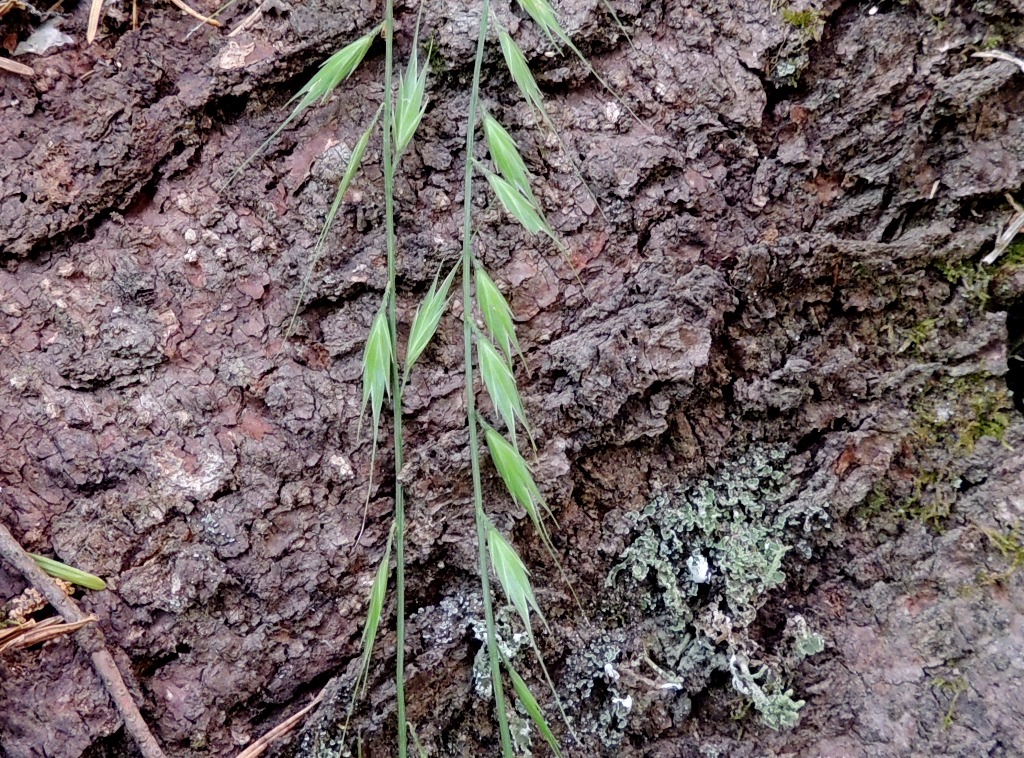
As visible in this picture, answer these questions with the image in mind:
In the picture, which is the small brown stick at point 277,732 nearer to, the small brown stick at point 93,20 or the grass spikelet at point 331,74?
the grass spikelet at point 331,74

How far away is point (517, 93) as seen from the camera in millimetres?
1187

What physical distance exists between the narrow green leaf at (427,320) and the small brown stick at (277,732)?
510mm

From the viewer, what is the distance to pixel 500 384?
1.09 metres

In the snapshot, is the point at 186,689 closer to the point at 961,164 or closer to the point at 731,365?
the point at 731,365

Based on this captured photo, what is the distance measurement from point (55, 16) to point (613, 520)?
1.20 m

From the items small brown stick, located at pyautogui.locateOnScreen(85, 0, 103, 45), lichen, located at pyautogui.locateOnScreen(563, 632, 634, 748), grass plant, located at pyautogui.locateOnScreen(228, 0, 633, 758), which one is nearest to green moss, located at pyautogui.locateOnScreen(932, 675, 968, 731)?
lichen, located at pyautogui.locateOnScreen(563, 632, 634, 748)

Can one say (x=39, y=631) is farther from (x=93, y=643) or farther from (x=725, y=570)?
(x=725, y=570)

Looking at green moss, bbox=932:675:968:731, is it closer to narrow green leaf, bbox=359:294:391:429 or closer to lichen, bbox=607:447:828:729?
lichen, bbox=607:447:828:729

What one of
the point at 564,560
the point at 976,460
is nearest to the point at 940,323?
the point at 976,460

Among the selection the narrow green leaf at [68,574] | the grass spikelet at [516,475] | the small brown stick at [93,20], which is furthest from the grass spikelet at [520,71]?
the narrow green leaf at [68,574]

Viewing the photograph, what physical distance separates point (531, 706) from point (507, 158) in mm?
833

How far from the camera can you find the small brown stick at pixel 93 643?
0.98 m

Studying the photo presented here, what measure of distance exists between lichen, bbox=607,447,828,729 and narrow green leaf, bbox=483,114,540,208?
0.55 m

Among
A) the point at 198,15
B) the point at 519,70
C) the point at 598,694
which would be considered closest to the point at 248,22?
the point at 198,15
